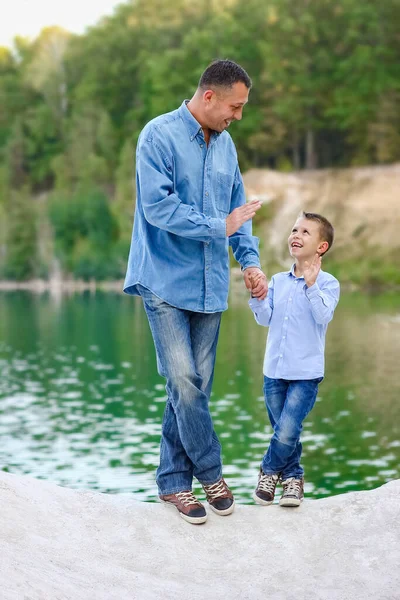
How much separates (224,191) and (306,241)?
49cm

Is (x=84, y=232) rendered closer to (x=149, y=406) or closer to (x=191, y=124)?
(x=149, y=406)

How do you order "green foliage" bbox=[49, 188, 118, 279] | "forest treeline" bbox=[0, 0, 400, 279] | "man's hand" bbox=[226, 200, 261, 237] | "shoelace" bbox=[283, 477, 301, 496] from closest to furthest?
"man's hand" bbox=[226, 200, 261, 237] → "shoelace" bbox=[283, 477, 301, 496] → "forest treeline" bbox=[0, 0, 400, 279] → "green foliage" bbox=[49, 188, 118, 279]

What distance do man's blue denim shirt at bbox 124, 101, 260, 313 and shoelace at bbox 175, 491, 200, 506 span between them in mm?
878

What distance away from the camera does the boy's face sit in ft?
18.1

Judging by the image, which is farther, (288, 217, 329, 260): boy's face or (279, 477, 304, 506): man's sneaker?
(288, 217, 329, 260): boy's face

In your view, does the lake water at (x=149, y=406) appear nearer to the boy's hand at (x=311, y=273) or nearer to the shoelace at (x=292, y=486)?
the shoelace at (x=292, y=486)

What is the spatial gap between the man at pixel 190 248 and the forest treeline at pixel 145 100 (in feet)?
150

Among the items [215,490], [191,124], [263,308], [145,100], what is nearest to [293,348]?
[263,308]

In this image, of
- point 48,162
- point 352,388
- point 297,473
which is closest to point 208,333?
point 297,473

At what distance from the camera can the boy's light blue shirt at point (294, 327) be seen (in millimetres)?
5457

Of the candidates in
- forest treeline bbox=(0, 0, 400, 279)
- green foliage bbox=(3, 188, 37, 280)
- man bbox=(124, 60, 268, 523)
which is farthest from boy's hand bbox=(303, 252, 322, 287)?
green foliage bbox=(3, 188, 37, 280)

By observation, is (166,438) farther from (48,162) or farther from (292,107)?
(48,162)

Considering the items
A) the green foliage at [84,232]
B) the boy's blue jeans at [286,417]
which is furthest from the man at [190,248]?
the green foliage at [84,232]

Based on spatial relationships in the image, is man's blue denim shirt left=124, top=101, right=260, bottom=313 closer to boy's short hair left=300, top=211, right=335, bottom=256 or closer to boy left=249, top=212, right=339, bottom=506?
boy left=249, top=212, right=339, bottom=506
